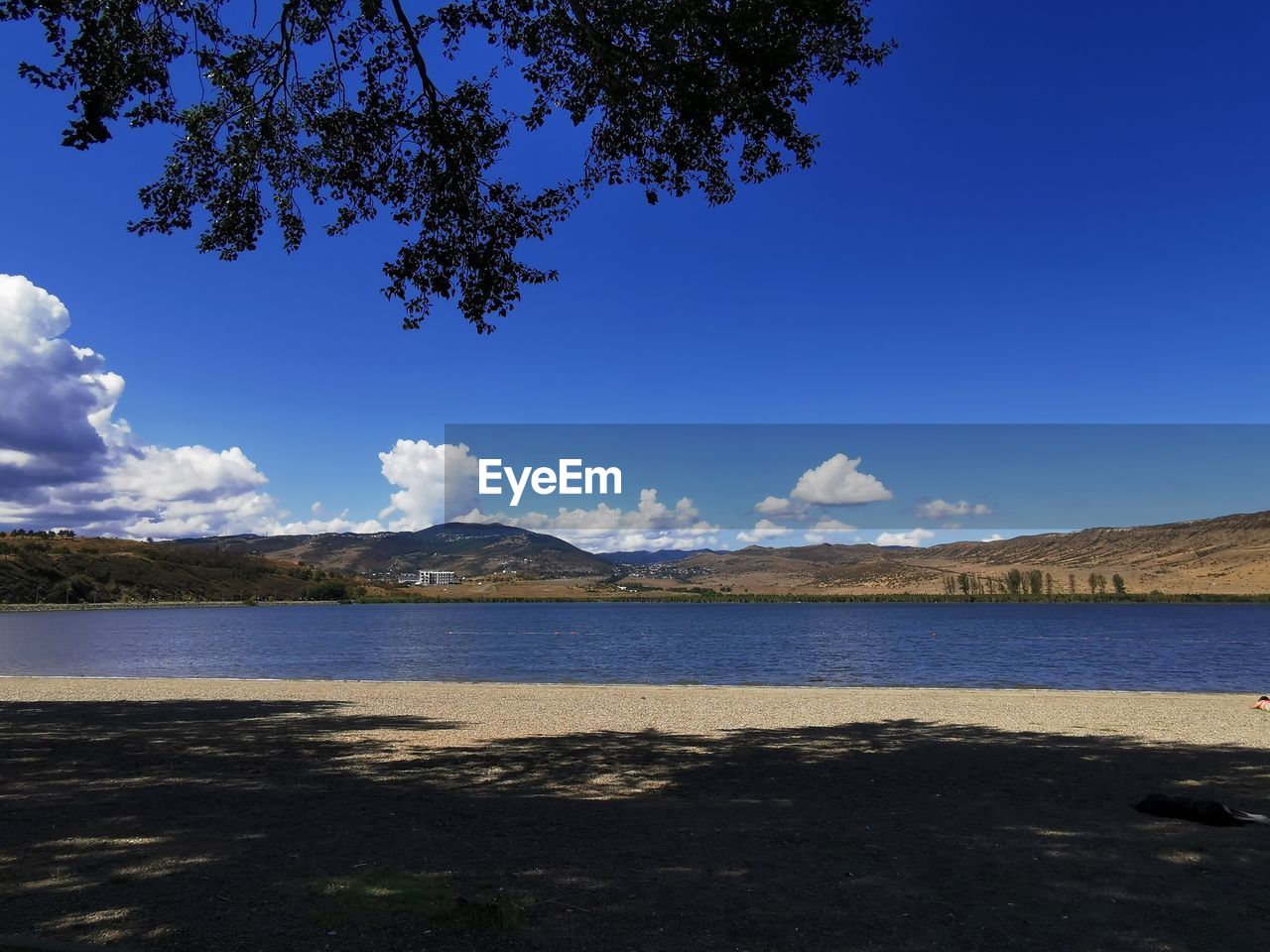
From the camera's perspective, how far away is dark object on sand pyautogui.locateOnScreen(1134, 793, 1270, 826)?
690 centimetres

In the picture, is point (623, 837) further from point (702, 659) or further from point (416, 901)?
point (702, 659)

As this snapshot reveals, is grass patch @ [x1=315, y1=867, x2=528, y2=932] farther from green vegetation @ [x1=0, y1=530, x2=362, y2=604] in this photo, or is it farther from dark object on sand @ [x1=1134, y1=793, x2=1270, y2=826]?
green vegetation @ [x1=0, y1=530, x2=362, y2=604]

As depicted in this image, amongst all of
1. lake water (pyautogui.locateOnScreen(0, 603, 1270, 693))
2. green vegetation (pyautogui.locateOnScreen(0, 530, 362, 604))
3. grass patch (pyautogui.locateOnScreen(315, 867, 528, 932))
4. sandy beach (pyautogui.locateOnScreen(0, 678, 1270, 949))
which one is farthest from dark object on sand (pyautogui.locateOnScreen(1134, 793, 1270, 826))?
green vegetation (pyautogui.locateOnScreen(0, 530, 362, 604))

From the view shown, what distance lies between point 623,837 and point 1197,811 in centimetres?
497

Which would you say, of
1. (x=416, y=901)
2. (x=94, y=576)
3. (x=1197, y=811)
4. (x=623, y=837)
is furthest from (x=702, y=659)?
(x=94, y=576)

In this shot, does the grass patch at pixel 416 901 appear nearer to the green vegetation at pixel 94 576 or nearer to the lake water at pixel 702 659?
the lake water at pixel 702 659

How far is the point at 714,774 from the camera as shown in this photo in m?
9.36

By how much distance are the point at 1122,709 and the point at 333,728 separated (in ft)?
51.2

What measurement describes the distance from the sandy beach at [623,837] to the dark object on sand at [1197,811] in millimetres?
222

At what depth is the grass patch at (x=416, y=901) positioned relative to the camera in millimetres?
4527

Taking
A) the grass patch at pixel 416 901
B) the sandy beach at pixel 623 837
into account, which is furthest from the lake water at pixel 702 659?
the grass patch at pixel 416 901

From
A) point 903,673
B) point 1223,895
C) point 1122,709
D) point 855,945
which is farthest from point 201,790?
point 903,673

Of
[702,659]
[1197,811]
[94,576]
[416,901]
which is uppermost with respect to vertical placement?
[94,576]

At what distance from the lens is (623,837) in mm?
6574
